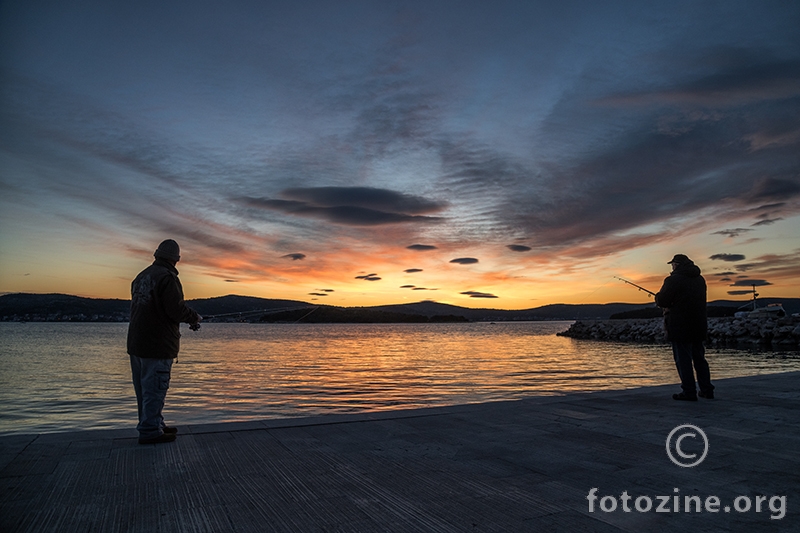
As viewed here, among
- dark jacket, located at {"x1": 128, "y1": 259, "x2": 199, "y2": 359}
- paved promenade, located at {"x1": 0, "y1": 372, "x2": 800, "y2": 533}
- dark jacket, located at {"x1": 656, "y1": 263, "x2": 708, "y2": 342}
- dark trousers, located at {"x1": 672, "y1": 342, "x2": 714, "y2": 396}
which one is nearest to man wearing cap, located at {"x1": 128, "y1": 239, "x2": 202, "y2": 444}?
dark jacket, located at {"x1": 128, "y1": 259, "x2": 199, "y2": 359}

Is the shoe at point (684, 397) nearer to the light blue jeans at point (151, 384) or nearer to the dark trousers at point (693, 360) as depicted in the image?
the dark trousers at point (693, 360)

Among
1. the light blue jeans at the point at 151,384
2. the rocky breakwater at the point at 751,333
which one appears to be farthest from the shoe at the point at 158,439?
the rocky breakwater at the point at 751,333

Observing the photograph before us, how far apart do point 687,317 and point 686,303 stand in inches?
7.9

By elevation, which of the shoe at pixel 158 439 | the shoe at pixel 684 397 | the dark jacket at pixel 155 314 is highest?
the dark jacket at pixel 155 314

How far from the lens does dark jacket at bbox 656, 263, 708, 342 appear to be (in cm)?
725

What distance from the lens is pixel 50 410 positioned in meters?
13.3

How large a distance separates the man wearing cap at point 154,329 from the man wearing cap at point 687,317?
21.3 ft

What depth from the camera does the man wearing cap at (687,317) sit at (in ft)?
23.8

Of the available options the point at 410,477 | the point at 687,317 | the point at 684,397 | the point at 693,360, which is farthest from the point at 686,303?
the point at 410,477

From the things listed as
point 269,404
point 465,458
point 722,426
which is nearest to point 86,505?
point 465,458

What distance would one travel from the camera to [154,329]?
512 cm

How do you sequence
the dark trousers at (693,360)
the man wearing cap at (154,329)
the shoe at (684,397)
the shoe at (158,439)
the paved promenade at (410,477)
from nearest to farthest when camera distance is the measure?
the paved promenade at (410,477), the shoe at (158,439), the man wearing cap at (154,329), the shoe at (684,397), the dark trousers at (693,360)

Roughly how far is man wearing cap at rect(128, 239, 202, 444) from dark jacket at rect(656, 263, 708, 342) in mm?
6464

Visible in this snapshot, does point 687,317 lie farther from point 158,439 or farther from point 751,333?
point 751,333
